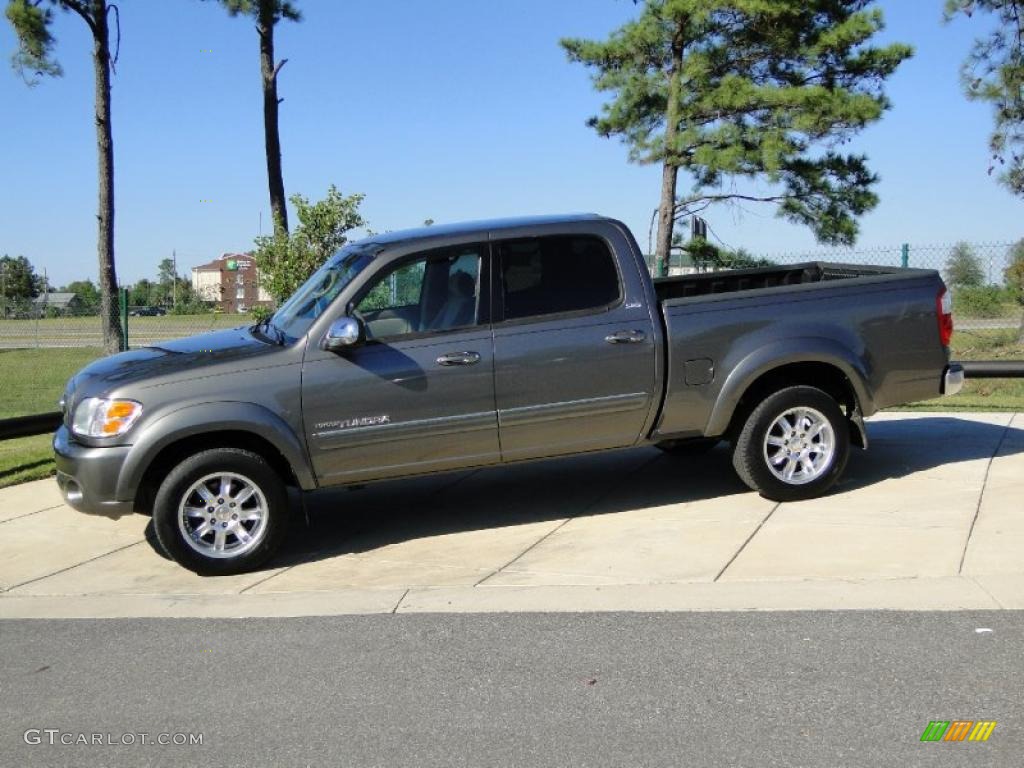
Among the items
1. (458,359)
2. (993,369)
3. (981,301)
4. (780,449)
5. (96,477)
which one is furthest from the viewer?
(981,301)

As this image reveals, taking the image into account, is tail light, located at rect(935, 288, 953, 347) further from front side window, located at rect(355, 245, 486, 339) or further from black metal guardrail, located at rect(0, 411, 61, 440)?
black metal guardrail, located at rect(0, 411, 61, 440)

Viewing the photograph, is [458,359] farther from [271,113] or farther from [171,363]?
[271,113]

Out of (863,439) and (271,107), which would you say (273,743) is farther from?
(271,107)

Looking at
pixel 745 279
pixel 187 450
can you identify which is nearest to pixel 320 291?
pixel 187 450

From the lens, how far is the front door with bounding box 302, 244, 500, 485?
265 inches

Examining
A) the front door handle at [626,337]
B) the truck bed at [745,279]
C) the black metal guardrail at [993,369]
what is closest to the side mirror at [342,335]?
the front door handle at [626,337]

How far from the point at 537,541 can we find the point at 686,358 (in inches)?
60.1

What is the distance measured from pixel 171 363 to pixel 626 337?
2.81 m

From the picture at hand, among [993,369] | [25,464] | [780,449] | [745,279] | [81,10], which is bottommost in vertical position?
[25,464]

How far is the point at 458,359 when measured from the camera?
22.6ft

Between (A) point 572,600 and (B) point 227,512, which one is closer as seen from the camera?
(A) point 572,600

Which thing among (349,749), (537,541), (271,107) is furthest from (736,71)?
(349,749)

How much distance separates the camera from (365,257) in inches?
282

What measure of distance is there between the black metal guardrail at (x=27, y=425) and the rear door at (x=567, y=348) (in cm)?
506
